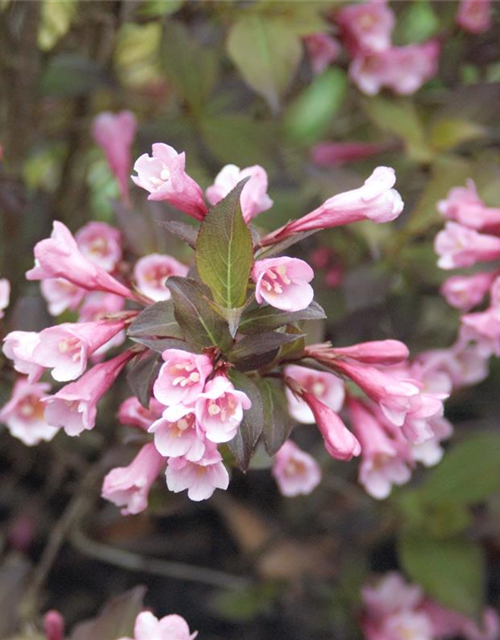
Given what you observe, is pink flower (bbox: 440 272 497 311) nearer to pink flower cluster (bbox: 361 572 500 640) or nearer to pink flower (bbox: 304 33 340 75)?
pink flower (bbox: 304 33 340 75)

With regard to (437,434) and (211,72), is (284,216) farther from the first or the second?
(437,434)

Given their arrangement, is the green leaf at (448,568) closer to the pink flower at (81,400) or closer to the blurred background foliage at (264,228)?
the blurred background foliage at (264,228)

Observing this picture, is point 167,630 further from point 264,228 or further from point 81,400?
point 264,228

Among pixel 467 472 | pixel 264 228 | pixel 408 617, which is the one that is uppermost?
pixel 264 228

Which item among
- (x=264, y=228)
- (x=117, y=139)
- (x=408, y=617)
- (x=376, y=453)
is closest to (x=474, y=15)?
(x=264, y=228)

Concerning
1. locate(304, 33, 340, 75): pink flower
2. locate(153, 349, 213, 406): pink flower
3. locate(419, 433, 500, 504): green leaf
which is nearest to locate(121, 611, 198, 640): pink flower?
locate(153, 349, 213, 406): pink flower

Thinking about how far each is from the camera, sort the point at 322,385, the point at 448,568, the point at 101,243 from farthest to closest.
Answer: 1. the point at 448,568
2. the point at 101,243
3. the point at 322,385
